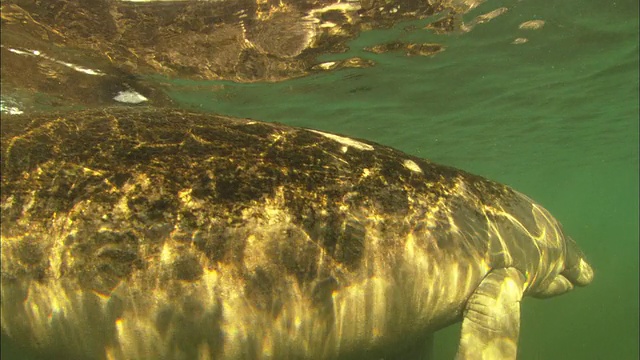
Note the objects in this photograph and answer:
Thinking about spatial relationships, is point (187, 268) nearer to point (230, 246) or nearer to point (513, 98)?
point (230, 246)

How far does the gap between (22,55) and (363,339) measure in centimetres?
1000

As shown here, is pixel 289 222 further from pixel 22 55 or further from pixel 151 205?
pixel 22 55

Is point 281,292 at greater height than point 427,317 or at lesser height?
greater

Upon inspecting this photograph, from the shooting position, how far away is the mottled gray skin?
313cm

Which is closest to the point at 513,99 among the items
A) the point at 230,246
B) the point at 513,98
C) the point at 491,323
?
the point at 513,98

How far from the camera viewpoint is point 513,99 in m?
17.8

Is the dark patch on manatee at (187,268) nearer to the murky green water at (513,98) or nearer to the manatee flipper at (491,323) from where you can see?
the manatee flipper at (491,323)

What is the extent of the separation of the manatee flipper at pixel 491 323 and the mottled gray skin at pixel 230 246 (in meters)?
0.02

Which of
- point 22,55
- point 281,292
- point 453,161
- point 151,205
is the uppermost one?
point 22,55

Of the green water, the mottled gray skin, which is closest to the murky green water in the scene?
the green water

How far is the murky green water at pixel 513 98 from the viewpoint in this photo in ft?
37.6

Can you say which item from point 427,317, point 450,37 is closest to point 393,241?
point 427,317

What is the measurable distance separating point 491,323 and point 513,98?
16.1 meters

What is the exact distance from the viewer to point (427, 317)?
13.4ft
